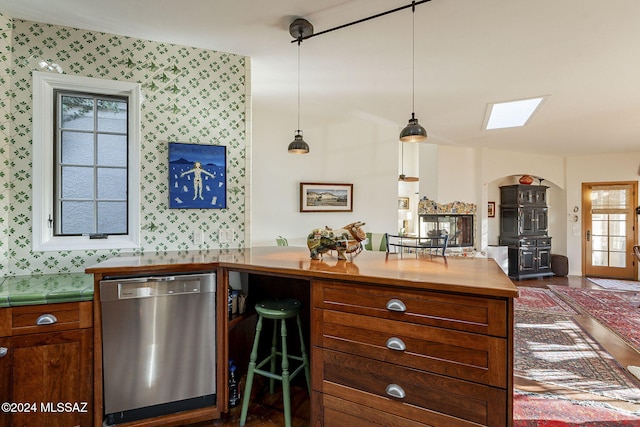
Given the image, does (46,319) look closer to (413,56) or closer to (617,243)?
(413,56)

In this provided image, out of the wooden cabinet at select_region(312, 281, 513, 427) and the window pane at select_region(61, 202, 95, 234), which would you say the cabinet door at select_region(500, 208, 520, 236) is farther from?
the window pane at select_region(61, 202, 95, 234)

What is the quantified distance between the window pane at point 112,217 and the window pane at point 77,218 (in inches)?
2.5

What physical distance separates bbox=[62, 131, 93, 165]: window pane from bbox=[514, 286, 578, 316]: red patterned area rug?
197 inches

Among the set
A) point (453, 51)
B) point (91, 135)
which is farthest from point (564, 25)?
point (91, 135)

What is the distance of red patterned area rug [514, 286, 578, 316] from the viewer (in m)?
4.44

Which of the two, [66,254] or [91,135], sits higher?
[91,135]

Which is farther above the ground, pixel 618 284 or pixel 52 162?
pixel 52 162

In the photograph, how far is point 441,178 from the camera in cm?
679

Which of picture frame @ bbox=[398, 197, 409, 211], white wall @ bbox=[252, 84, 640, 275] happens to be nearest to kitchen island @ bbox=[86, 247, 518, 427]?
white wall @ bbox=[252, 84, 640, 275]

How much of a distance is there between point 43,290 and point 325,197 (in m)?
3.50

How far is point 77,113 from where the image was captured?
245cm

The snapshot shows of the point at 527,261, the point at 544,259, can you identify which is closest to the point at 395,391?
the point at 527,261

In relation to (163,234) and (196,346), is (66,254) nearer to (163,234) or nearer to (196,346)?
(163,234)

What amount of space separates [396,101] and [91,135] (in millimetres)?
3289
